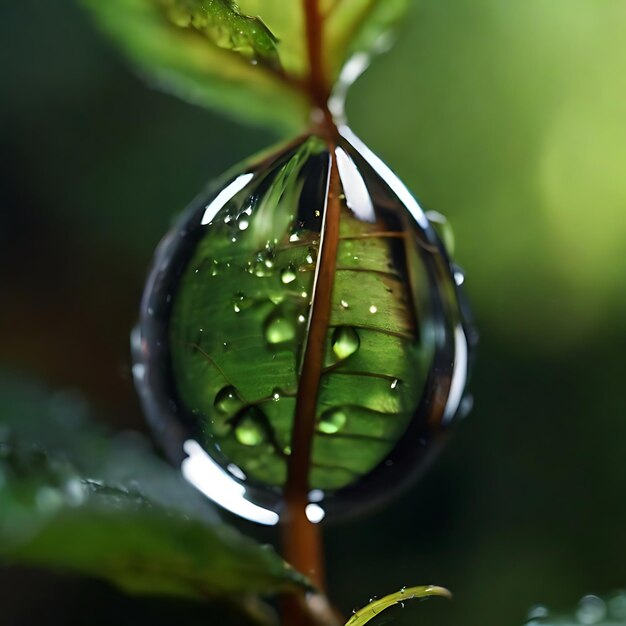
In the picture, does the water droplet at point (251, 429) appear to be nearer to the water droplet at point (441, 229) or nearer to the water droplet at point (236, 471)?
the water droplet at point (236, 471)

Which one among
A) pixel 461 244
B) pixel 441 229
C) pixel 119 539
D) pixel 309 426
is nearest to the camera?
pixel 119 539

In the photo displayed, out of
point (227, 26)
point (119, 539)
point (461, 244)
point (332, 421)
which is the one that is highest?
point (461, 244)

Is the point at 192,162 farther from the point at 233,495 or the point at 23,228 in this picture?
the point at 233,495

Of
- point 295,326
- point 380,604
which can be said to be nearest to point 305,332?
point 295,326

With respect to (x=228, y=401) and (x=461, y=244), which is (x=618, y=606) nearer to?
(x=228, y=401)

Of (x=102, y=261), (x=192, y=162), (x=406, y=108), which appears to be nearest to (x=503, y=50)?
(x=406, y=108)

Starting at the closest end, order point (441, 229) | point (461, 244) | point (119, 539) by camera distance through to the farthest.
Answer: point (119, 539)
point (441, 229)
point (461, 244)
